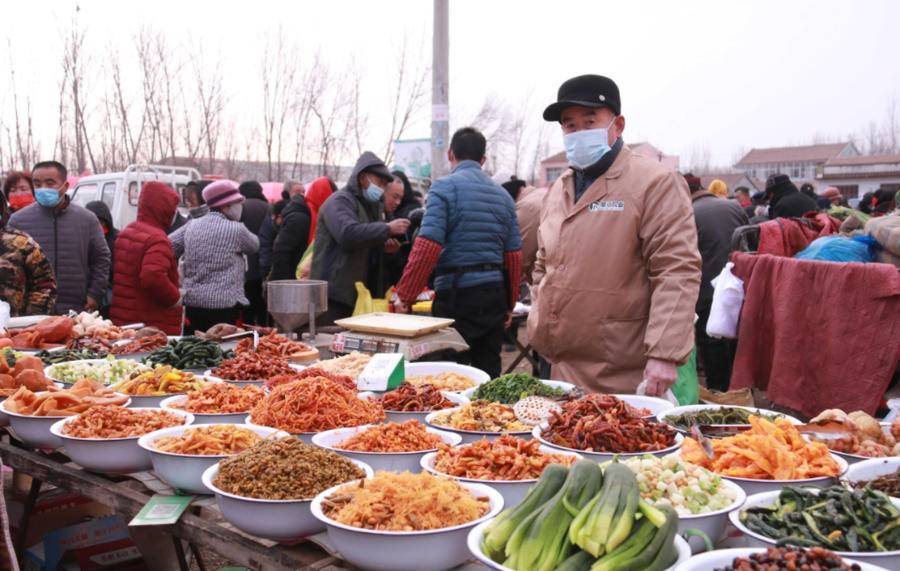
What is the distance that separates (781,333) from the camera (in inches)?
206

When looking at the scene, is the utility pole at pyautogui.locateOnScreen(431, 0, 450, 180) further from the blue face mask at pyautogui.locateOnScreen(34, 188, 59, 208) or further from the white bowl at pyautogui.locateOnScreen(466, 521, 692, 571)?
the white bowl at pyautogui.locateOnScreen(466, 521, 692, 571)

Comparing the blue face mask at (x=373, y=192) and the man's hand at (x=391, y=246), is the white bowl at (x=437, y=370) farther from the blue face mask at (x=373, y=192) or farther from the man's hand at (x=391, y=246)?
the man's hand at (x=391, y=246)

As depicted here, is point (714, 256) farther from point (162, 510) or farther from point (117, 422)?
point (162, 510)

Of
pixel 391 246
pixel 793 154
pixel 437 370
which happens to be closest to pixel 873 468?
pixel 437 370

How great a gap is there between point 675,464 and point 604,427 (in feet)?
1.23

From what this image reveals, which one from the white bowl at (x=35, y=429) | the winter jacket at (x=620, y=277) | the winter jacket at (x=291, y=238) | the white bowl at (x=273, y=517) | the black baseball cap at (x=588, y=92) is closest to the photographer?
the white bowl at (x=273, y=517)

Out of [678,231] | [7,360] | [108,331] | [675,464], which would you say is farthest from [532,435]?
[108,331]

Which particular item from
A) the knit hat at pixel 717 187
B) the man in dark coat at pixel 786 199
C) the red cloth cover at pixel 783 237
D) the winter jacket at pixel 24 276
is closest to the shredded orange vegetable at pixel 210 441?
the winter jacket at pixel 24 276

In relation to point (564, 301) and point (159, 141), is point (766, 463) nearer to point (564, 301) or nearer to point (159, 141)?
point (564, 301)

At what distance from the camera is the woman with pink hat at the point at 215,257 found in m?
6.37

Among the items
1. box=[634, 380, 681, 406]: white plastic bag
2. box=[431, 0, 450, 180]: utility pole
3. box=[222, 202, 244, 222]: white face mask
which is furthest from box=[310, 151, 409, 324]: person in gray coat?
box=[634, 380, 681, 406]: white plastic bag

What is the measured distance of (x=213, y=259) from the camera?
252 inches

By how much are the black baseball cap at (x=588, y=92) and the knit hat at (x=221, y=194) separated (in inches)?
141

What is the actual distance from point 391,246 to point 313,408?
4.04 m
